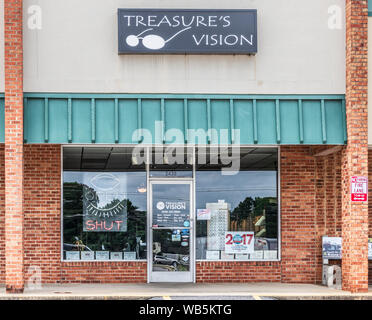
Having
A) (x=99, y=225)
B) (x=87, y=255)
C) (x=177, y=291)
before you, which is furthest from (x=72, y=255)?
(x=177, y=291)

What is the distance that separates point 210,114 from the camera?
14.3 meters

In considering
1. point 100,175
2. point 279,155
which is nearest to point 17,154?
point 100,175

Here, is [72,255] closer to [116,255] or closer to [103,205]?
[116,255]

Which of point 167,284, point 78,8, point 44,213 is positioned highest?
point 78,8

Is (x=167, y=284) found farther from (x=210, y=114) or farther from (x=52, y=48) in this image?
(x=52, y=48)

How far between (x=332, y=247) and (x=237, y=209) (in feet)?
8.04

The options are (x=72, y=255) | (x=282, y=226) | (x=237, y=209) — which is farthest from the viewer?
(x=237, y=209)

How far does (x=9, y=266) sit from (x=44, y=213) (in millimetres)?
1872

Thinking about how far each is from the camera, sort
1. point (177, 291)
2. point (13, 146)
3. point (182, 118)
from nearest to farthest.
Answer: point (13, 146) → point (177, 291) → point (182, 118)

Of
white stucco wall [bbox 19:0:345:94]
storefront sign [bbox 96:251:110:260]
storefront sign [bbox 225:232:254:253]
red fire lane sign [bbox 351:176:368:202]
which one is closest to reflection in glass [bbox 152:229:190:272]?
storefront sign [bbox 225:232:254:253]

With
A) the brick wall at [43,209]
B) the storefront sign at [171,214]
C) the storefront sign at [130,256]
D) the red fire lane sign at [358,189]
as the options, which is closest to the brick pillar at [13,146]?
the brick wall at [43,209]

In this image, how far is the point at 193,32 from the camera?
565 inches

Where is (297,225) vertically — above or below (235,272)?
above

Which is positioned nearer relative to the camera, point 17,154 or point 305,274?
point 17,154
